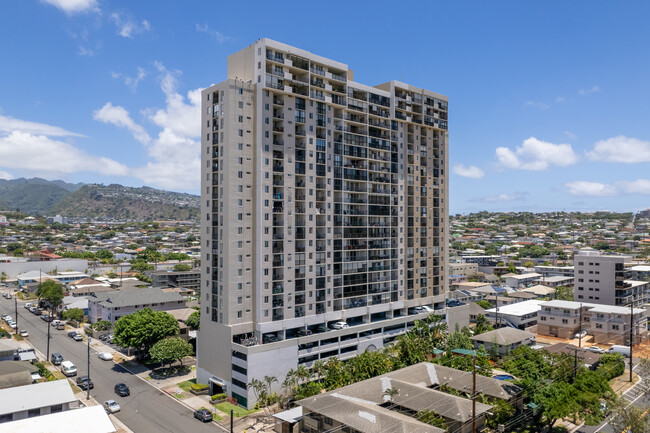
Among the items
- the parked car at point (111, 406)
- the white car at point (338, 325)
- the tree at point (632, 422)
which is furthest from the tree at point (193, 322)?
the tree at point (632, 422)

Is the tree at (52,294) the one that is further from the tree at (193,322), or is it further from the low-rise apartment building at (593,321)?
the low-rise apartment building at (593,321)

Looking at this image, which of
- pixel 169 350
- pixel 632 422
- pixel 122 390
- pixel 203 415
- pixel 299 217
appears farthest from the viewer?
pixel 169 350

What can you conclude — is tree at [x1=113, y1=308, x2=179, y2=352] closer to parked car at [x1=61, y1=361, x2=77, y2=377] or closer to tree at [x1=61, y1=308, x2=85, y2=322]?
parked car at [x1=61, y1=361, x2=77, y2=377]

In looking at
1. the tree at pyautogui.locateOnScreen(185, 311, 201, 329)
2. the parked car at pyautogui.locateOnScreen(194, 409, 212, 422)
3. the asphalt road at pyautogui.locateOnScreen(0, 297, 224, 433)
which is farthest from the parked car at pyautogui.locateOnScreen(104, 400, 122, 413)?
the tree at pyautogui.locateOnScreen(185, 311, 201, 329)

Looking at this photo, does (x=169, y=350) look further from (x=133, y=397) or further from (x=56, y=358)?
(x=56, y=358)

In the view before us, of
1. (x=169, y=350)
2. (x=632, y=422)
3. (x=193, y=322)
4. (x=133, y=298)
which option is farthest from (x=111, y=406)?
(x=632, y=422)

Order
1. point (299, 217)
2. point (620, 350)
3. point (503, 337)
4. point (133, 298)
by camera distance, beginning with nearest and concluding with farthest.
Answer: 1. point (299, 217)
2. point (503, 337)
3. point (620, 350)
4. point (133, 298)

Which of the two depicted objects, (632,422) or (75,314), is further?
(75,314)

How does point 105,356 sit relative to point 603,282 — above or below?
A: below
